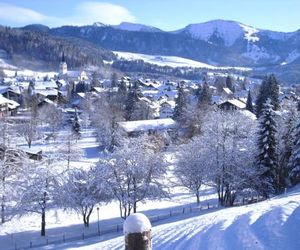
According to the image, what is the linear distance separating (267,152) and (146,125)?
38.4m

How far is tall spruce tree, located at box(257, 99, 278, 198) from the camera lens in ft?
124

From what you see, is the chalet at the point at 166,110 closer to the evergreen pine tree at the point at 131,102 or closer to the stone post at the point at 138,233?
the evergreen pine tree at the point at 131,102

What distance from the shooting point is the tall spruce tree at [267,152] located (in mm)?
37875

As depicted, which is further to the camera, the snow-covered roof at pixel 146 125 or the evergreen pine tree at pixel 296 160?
the snow-covered roof at pixel 146 125

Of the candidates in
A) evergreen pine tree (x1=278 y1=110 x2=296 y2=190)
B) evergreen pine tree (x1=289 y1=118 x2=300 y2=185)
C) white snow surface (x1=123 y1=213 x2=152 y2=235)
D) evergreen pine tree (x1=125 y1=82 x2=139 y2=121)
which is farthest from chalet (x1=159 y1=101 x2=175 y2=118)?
white snow surface (x1=123 y1=213 x2=152 y2=235)

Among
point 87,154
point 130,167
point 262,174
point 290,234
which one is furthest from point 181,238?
point 87,154

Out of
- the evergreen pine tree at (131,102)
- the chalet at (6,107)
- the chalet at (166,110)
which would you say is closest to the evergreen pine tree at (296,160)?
the evergreen pine tree at (131,102)

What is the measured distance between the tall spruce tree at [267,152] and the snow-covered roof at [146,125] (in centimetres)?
3518

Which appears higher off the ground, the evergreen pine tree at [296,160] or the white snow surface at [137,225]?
the white snow surface at [137,225]

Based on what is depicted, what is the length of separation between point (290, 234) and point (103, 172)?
23.9 meters

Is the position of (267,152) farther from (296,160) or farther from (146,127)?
(146,127)

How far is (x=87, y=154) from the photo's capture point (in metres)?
65.6

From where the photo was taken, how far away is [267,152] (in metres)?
38.3

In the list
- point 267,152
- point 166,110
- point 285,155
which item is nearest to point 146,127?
point 166,110
